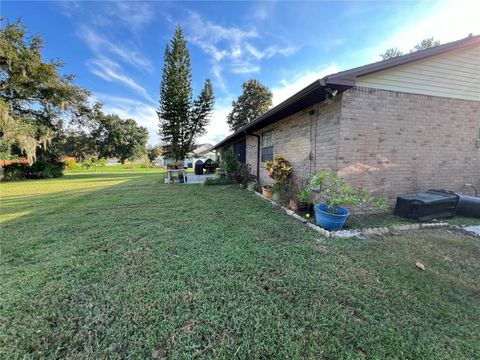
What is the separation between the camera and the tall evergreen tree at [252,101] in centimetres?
2311

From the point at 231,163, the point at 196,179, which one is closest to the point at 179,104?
the point at 196,179

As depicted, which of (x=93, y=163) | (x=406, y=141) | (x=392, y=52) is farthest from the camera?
(x=93, y=163)

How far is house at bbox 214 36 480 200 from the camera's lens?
12.7 feet

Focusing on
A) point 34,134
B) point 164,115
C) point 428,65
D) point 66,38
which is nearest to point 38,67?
point 34,134

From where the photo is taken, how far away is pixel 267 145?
7453 millimetres

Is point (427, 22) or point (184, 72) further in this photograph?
point (184, 72)

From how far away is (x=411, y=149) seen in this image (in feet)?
14.2

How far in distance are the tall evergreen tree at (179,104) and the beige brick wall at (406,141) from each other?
65.9 ft

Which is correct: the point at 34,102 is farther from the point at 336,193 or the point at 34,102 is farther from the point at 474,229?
the point at 474,229

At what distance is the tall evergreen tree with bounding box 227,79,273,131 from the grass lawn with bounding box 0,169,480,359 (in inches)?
847

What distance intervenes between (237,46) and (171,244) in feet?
31.9

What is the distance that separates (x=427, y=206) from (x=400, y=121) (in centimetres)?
182

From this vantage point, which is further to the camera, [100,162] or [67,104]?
[100,162]

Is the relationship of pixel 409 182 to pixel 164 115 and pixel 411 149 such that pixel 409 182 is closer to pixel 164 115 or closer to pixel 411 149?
pixel 411 149
